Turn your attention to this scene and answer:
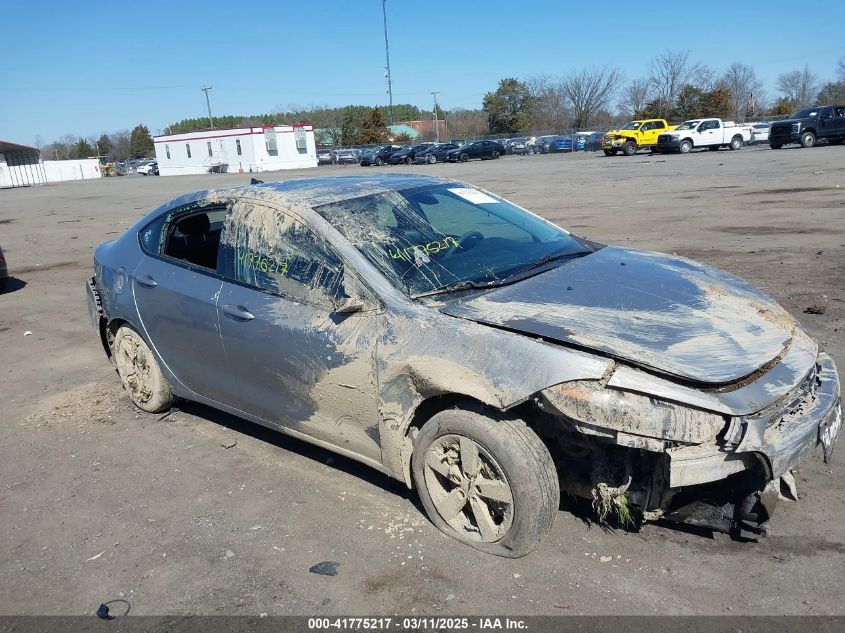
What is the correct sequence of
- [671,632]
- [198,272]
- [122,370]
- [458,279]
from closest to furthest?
[671,632] → [458,279] → [198,272] → [122,370]

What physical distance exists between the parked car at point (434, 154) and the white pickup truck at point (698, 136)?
1678 centimetres

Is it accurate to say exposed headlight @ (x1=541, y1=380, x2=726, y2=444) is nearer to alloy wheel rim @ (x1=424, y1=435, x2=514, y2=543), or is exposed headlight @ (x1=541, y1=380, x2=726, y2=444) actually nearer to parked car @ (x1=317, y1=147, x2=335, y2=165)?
alloy wheel rim @ (x1=424, y1=435, x2=514, y2=543)

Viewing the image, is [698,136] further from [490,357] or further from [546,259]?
[490,357]

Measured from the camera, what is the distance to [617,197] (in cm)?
1745

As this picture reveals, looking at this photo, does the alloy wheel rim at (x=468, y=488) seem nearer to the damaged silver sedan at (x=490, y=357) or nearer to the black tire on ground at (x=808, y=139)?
the damaged silver sedan at (x=490, y=357)

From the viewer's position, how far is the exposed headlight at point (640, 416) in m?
2.64

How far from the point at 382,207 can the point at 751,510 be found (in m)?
2.39

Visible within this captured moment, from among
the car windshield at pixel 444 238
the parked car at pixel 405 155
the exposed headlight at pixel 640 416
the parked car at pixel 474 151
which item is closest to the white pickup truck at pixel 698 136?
the parked car at pixel 474 151

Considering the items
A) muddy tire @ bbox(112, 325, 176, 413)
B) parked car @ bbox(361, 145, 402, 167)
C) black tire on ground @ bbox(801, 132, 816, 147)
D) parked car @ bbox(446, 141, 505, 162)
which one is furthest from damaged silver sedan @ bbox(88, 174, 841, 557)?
parked car @ bbox(361, 145, 402, 167)

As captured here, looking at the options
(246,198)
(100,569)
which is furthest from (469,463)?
(246,198)

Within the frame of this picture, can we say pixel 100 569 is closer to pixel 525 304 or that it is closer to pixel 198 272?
pixel 198 272

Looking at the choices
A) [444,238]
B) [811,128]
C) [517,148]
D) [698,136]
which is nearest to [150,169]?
[517,148]

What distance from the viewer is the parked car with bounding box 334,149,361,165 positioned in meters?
65.1

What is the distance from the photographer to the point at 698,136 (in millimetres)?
39188
